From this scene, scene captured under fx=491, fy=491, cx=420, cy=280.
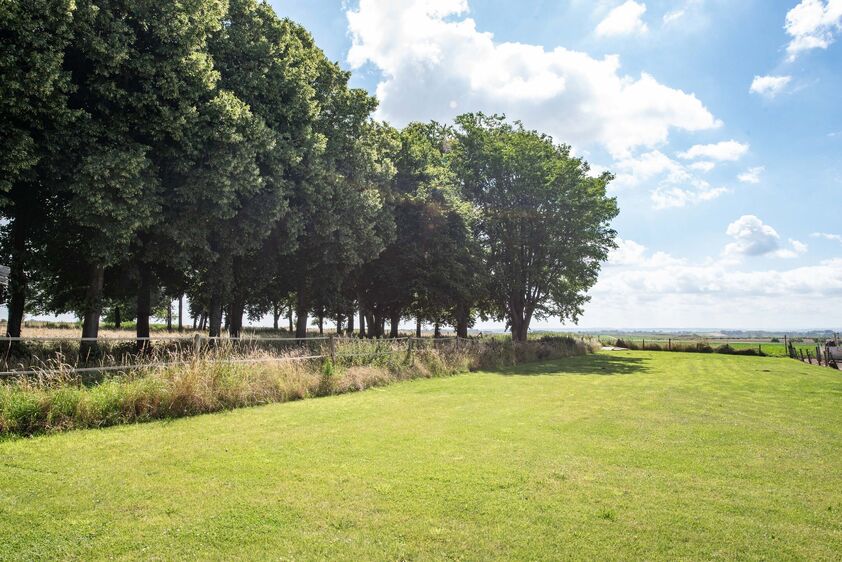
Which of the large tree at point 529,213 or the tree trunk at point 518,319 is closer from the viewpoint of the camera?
the large tree at point 529,213

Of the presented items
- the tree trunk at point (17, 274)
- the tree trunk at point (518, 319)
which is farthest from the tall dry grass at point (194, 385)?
the tree trunk at point (518, 319)

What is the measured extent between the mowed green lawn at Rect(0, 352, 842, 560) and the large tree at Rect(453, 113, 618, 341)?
2858 centimetres

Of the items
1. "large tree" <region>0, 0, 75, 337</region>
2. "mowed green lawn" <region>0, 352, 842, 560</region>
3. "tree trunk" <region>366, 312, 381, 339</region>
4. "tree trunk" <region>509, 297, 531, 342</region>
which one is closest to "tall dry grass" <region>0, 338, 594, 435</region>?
"mowed green lawn" <region>0, 352, 842, 560</region>

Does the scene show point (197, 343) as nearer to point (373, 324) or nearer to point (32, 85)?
point (32, 85)

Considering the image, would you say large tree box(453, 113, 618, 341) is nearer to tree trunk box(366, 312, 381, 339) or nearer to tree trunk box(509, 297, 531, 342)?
tree trunk box(509, 297, 531, 342)

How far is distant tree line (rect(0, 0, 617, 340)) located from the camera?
1409cm

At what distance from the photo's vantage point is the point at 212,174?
16.2 m

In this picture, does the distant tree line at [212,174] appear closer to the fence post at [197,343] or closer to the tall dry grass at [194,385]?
the fence post at [197,343]

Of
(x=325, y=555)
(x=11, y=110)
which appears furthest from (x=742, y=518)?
(x=11, y=110)

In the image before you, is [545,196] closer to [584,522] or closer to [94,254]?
[94,254]

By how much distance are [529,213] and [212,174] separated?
89.2 feet

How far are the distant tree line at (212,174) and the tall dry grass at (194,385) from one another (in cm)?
617

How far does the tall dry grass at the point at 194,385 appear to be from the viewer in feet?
27.7

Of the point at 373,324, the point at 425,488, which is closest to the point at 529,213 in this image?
the point at 373,324
